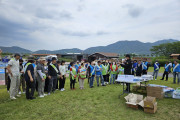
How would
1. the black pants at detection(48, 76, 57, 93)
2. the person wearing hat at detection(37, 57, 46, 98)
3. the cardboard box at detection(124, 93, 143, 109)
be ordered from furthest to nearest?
the black pants at detection(48, 76, 57, 93) → the person wearing hat at detection(37, 57, 46, 98) → the cardboard box at detection(124, 93, 143, 109)

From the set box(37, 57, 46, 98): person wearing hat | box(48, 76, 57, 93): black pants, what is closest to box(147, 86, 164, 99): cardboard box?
box(48, 76, 57, 93): black pants

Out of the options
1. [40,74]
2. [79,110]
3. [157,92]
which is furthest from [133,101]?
[40,74]

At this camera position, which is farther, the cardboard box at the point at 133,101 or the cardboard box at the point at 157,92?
the cardboard box at the point at 157,92

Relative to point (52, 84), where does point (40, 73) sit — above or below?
above

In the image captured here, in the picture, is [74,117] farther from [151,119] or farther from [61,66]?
[61,66]

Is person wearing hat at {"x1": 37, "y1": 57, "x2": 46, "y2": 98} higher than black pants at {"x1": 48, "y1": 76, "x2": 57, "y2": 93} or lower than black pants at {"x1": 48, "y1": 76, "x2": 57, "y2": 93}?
higher

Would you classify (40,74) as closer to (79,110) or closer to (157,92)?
(79,110)

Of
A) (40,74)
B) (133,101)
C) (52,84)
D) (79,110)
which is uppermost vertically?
(40,74)

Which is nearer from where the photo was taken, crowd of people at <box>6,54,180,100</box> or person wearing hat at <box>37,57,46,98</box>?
crowd of people at <box>6,54,180,100</box>

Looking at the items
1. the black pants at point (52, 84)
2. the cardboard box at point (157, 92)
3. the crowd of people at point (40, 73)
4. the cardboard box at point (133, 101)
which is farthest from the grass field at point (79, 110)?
the black pants at point (52, 84)

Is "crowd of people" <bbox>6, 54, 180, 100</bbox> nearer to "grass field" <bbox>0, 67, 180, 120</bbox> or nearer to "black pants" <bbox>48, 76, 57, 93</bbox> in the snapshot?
"black pants" <bbox>48, 76, 57, 93</bbox>

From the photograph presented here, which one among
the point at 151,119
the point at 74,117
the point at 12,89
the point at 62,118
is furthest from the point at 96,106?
the point at 12,89

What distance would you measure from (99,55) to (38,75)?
47.1m

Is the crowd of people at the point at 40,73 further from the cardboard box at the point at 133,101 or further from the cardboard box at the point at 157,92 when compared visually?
the cardboard box at the point at 133,101
